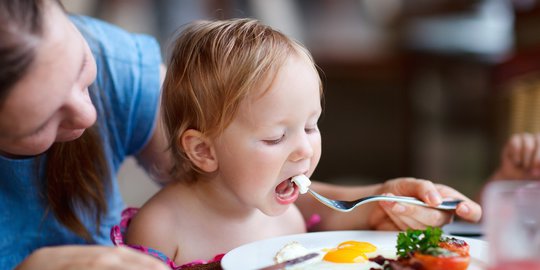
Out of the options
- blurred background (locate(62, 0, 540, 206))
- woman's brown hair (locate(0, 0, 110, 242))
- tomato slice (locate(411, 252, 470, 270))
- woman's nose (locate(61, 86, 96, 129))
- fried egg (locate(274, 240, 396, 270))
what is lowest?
blurred background (locate(62, 0, 540, 206))

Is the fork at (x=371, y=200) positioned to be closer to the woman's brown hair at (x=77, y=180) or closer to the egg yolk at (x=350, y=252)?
the egg yolk at (x=350, y=252)

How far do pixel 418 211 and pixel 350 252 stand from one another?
196 millimetres

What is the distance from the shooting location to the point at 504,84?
87.5 inches

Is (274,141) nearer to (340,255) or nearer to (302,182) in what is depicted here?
(302,182)

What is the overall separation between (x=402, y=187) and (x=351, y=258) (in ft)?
0.85

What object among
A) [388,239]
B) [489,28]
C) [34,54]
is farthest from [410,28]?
[34,54]

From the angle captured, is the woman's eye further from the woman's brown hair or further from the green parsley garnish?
the woman's brown hair

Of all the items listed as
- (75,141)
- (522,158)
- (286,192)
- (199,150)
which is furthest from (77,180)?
(522,158)

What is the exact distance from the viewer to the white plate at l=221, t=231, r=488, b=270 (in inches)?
33.3

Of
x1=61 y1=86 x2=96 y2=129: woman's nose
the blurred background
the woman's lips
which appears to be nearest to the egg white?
the woman's lips

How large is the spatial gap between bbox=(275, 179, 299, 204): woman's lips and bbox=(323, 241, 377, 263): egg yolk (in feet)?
0.34

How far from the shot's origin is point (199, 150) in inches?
39.6

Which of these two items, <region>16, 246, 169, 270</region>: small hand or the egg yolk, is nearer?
<region>16, 246, 169, 270</region>: small hand

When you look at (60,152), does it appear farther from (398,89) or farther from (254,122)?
(398,89)
